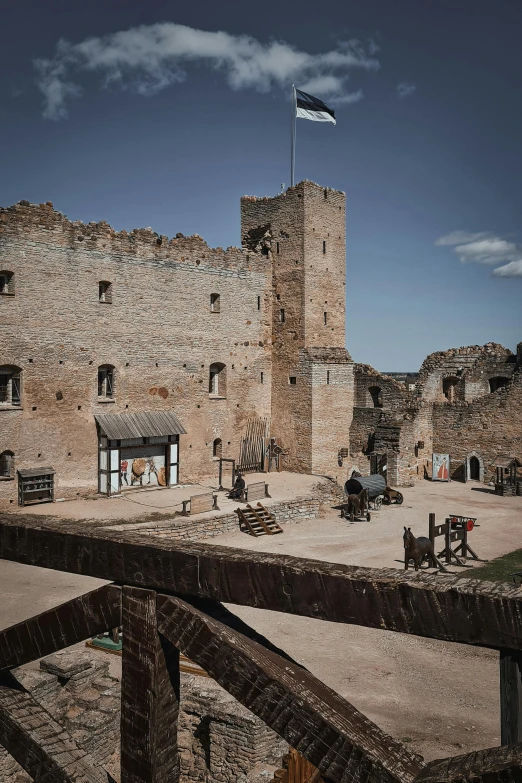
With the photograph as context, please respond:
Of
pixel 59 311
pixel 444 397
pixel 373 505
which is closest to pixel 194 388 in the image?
pixel 59 311

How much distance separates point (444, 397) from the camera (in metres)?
36.0

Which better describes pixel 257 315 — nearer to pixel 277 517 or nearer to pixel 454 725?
pixel 277 517

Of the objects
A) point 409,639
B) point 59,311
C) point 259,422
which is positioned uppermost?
point 59,311

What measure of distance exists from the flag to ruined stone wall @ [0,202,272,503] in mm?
6658

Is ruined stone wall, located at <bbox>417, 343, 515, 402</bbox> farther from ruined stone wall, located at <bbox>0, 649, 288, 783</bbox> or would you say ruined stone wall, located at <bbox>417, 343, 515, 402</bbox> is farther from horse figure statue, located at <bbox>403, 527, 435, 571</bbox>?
ruined stone wall, located at <bbox>0, 649, 288, 783</bbox>

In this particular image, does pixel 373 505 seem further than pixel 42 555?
Yes

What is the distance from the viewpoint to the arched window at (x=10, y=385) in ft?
76.7

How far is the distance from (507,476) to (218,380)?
44.6ft

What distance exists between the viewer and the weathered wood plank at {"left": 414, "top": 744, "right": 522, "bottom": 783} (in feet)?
6.31

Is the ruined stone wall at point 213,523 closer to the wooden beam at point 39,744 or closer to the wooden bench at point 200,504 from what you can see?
the wooden bench at point 200,504

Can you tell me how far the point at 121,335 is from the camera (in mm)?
26094

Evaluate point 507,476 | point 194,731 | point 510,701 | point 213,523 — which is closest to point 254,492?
point 213,523

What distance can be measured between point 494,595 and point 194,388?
26.7 meters

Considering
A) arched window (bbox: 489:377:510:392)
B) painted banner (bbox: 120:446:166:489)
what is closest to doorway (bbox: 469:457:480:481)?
arched window (bbox: 489:377:510:392)
